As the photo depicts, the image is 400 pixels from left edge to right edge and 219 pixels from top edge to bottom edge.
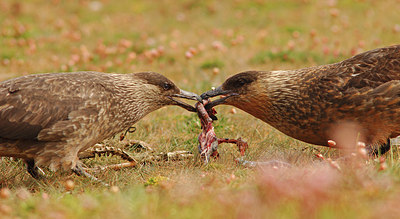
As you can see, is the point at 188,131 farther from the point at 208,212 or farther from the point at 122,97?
the point at 208,212

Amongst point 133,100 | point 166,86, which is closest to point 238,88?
point 166,86

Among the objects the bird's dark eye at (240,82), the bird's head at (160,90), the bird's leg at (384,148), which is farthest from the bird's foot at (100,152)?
the bird's leg at (384,148)

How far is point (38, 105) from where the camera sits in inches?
169

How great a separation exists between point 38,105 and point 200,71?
159 inches

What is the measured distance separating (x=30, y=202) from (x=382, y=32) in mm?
8065

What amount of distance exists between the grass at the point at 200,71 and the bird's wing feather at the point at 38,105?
0.54 metres

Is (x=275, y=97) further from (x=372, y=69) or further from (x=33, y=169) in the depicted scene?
(x=33, y=169)

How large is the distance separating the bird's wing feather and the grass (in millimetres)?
536

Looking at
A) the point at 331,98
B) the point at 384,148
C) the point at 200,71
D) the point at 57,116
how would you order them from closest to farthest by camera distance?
the point at 57,116 → the point at 331,98 → the point at 384,148 → the point at 200,71

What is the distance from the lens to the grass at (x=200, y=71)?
2.95 metres

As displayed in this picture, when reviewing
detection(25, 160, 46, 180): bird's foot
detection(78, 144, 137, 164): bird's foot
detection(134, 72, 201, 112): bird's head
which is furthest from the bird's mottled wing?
detection(25, 160, 46, 180): bird's foot

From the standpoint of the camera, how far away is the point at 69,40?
10.1 m

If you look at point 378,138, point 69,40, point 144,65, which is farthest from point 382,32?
point 69,40

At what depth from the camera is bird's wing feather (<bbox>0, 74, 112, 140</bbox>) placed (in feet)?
13.7
